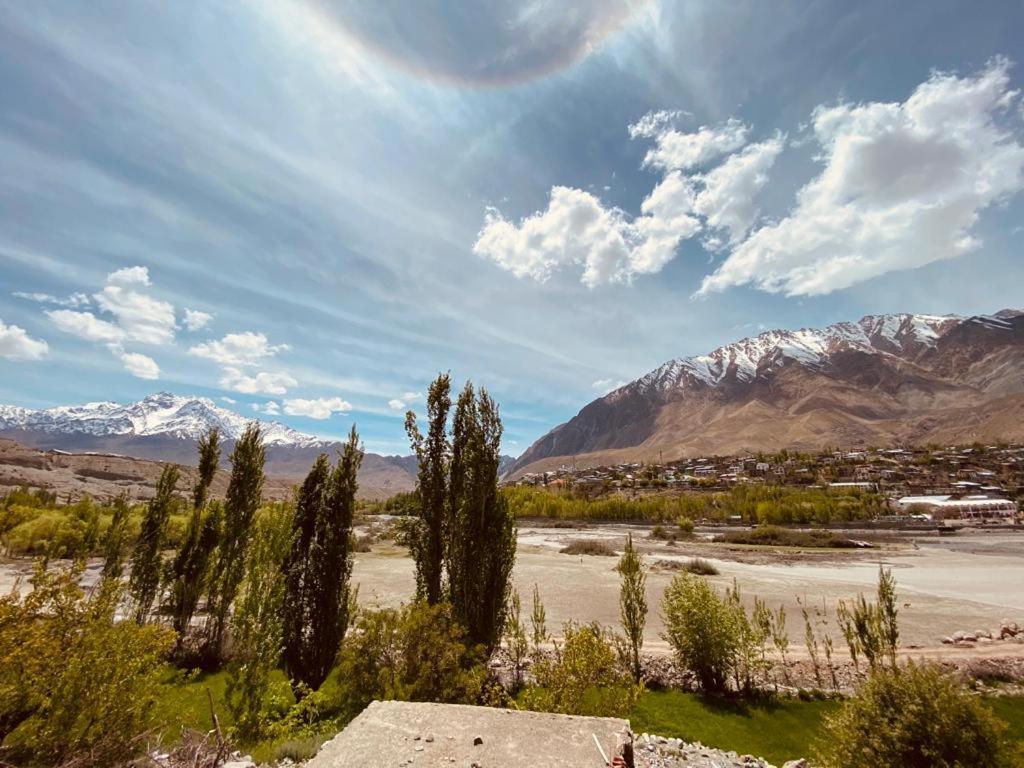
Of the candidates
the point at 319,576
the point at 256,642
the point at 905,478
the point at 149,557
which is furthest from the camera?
the point at 905,478

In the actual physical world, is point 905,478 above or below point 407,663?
above

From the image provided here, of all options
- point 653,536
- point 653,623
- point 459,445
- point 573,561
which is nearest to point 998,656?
point 653,623

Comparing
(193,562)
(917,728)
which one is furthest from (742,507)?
(193,562)

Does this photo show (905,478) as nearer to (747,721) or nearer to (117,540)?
(747,721)

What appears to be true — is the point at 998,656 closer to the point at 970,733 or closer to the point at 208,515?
the point at 970,733

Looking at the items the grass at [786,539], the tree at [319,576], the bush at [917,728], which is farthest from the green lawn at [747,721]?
the grass at [786,539]

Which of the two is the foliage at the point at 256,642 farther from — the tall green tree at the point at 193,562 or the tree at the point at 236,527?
the tall green tree at the point at 193,562
